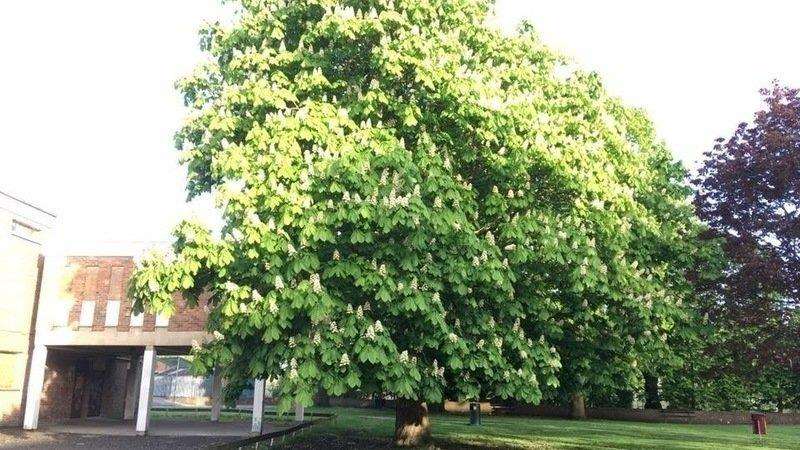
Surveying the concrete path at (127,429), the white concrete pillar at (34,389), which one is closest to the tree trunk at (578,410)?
the concrete path at (127,429)

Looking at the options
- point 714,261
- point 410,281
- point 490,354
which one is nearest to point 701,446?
point 714,261

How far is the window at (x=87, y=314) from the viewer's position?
29.5 meters

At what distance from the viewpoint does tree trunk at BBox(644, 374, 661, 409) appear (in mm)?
44156

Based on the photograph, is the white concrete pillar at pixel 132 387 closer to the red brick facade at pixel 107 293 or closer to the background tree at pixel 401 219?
the red brick facade at pixel 107 293

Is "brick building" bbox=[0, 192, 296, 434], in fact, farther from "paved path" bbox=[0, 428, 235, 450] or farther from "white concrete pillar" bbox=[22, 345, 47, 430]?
"paved path" bbox=[0, 428, 235, 450]

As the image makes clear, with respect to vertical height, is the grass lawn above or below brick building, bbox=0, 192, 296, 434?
below

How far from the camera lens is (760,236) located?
16.6m

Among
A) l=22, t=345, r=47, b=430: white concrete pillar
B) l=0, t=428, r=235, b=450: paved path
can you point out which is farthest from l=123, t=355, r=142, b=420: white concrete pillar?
l=0, t=428, r=235, b=450: paved path

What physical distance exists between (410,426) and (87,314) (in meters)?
16.3

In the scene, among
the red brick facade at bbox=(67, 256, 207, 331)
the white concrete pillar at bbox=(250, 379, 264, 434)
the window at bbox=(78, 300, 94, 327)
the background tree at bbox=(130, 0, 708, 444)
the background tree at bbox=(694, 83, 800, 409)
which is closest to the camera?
the background tree at bbox=(130, 0, 708, 444)

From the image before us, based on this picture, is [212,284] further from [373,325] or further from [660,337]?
[660,337]

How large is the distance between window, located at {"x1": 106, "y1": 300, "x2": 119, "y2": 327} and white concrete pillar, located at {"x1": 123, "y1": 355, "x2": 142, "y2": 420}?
38.2 ft

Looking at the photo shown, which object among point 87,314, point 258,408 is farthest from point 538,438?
point 87,314

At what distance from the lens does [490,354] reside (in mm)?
15039
